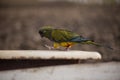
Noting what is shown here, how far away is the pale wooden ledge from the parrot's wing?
10 cm

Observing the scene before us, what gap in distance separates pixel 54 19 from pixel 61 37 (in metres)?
0.14

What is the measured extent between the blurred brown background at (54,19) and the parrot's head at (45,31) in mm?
29

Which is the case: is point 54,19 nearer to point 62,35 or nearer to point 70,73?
point 62,35

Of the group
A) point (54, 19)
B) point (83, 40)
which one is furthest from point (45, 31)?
point (83, 40)

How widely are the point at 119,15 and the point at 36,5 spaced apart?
2.02 feet

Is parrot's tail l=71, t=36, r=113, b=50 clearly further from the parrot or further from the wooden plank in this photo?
the wooden plank

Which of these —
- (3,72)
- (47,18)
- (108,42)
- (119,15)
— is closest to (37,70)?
(3,72)

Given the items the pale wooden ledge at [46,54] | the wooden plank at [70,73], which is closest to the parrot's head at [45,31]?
the pale wooden ledge at [46,54]

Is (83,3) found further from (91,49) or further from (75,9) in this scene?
(91,49)

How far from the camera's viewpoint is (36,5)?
7.64 ft

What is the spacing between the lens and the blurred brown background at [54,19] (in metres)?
2.29

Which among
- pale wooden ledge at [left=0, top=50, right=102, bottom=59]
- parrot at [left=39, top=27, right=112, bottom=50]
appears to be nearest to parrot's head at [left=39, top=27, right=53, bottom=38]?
parrot at [left=39, top=27, right=112, bottom=50]

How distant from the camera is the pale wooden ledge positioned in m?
2.26

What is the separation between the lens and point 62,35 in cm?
229
